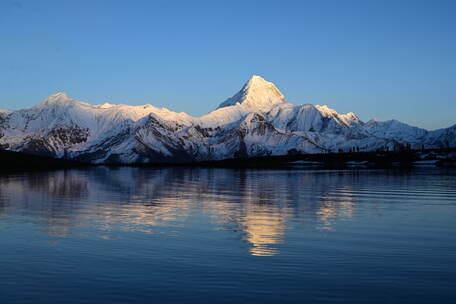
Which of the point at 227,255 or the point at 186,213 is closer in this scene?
the point at 227,255

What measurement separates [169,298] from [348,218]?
28448mm

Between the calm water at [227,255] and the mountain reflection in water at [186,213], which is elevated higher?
the mountain reflection in water at [186,213]

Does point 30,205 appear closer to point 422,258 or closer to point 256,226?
point 256,226

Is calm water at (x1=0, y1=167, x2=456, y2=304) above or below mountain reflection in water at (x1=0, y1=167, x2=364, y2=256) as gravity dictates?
below

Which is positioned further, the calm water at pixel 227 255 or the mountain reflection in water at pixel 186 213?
the mountain reflection in water at pixel 186 213

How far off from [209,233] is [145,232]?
4429mm

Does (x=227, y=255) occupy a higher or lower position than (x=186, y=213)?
lower

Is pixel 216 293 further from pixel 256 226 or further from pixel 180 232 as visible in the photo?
pixel 256 226

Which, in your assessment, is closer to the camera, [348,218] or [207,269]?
[207,269]

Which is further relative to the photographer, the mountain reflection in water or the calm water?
the mountain reflection in water

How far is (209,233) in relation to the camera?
38.7 metres

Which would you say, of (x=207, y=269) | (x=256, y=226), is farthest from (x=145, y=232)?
(x=207, y=269)

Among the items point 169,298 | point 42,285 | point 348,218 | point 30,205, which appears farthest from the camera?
point 30,205

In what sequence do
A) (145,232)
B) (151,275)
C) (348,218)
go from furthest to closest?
(348,218)
(145,232)
(151,275)
